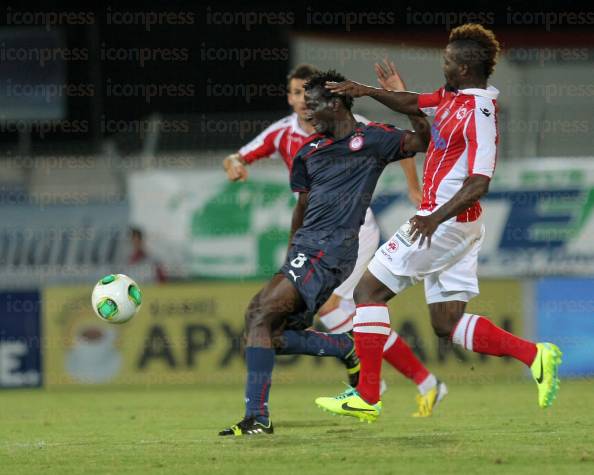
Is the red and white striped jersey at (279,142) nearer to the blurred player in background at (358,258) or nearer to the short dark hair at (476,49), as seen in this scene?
the blurred player in background at (358,258)

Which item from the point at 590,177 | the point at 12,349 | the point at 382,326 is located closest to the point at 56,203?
the point at 12,349

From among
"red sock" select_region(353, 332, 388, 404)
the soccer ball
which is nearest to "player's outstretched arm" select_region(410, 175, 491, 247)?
"red sock" select_region(353, 332, 388, 404)

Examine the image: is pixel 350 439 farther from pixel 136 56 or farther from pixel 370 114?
pixel 136 56

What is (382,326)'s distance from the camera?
6.96 m

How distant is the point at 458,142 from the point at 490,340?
116cm

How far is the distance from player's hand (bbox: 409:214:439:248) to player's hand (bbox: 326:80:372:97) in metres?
0.79

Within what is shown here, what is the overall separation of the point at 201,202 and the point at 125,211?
1.01 metres

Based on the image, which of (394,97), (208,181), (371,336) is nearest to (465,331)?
(371,336)

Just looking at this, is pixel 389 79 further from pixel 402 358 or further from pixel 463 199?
pixel 402 358

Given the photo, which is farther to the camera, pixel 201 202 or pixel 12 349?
pixel 201 202

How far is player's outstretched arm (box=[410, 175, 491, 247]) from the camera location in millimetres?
6434

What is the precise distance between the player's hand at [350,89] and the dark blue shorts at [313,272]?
92 centimetres

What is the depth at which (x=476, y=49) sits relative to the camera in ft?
22.2

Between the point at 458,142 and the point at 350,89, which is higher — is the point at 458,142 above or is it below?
below
